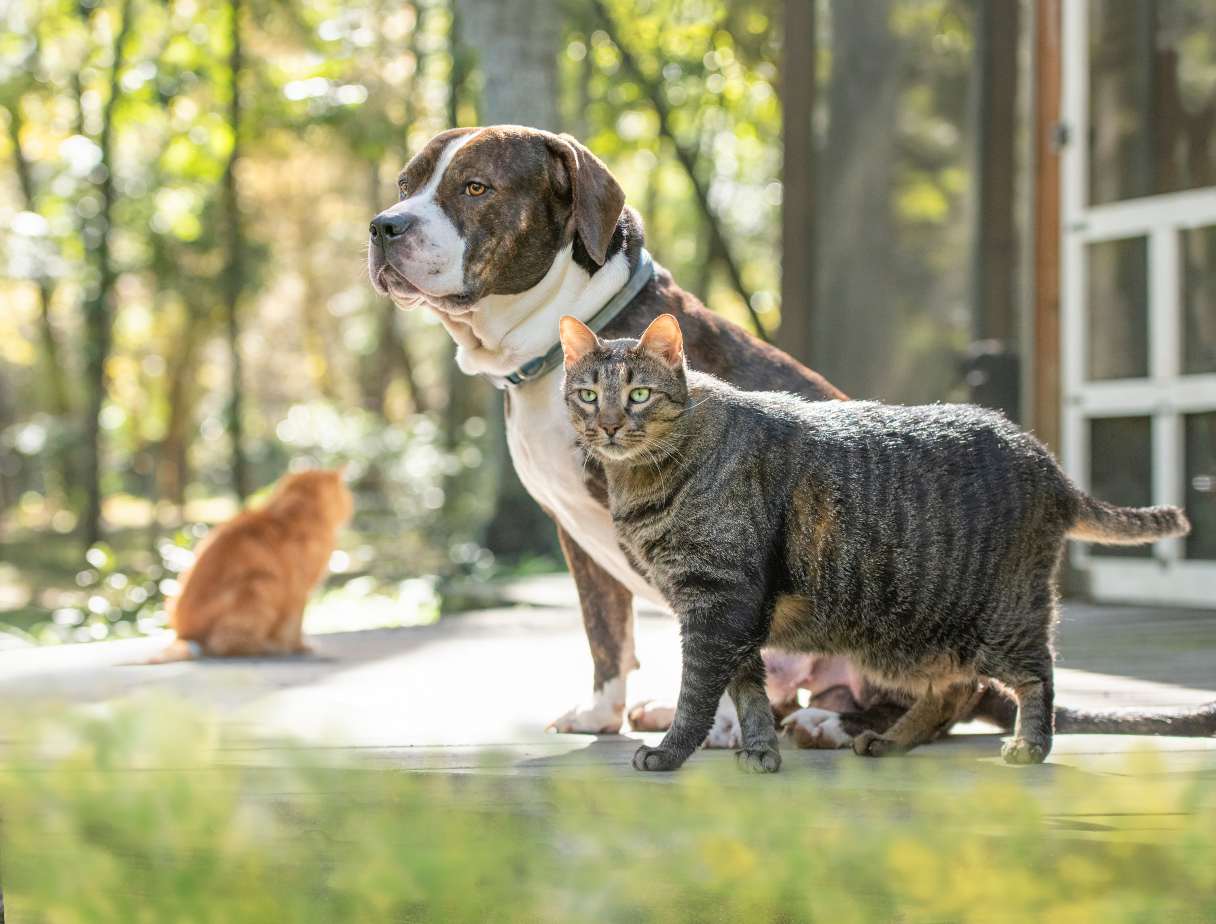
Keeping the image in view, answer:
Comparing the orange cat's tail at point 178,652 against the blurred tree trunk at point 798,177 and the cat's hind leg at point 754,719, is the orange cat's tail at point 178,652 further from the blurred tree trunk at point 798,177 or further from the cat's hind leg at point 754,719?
the blurred tree trunk at point 798,177

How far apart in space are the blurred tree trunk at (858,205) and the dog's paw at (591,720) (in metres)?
4.27

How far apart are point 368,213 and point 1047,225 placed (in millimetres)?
17585

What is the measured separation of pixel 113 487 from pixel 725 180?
14665mm

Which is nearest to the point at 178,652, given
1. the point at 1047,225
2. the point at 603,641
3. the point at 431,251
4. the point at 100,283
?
the point at 603,641

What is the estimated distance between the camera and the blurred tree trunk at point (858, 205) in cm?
696

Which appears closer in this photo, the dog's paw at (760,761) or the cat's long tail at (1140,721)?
the dog's paw at (760,761)

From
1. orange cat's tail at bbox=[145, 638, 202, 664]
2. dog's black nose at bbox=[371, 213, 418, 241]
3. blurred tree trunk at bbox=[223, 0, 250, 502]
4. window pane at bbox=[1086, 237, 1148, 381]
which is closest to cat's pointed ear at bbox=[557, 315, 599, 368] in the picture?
dog's black nose at bbox=[371, 213, 418, 241]

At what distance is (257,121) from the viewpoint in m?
13.7

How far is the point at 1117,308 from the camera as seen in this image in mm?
5434

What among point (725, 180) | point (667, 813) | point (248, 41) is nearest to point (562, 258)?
point (667, 813)

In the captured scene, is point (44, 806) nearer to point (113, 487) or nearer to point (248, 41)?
point (248, 41)

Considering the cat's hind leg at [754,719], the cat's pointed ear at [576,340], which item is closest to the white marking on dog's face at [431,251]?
the cat's pointed ear at [576,340]

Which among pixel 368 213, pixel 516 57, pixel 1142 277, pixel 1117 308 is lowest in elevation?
pixel 1117 308

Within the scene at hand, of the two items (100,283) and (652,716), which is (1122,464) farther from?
(100,283)
